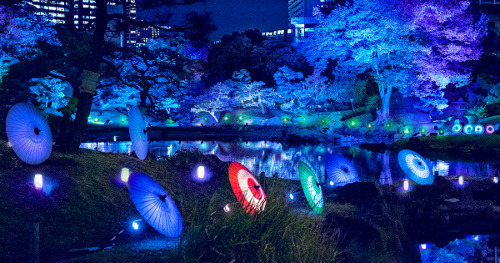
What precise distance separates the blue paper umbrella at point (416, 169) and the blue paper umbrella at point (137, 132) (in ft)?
22.4

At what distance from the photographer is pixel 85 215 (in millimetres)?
7320

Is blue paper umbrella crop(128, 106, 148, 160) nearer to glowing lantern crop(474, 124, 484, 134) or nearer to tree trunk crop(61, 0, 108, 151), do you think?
tree trunk crop(61, 0, 108, 151)

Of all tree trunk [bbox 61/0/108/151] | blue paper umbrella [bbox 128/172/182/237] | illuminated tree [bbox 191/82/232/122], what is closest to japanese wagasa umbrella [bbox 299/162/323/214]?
blue paper umbrella [bbox 128/172/182/237]

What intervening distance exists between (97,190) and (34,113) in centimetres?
191

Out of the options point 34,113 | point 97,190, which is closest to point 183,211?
point 97,190

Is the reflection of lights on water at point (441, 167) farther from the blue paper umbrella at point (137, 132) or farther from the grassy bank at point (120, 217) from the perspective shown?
the blue paper umbrella at point (137, 132)

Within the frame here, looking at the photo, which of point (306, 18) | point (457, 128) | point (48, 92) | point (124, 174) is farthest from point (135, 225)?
point (306, 18)

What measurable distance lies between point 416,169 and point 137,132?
7.38m

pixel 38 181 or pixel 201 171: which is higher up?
pixel 38 181

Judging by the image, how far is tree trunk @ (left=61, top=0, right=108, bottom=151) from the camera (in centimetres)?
1028

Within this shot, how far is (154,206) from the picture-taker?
580 centimetres

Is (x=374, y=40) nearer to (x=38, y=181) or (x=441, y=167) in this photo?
(x=441, y=167)

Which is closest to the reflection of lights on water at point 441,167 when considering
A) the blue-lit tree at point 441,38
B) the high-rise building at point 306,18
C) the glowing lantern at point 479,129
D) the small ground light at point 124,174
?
the glowing lantern at point 479,129

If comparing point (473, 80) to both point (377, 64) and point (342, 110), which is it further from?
point (342, 110)
